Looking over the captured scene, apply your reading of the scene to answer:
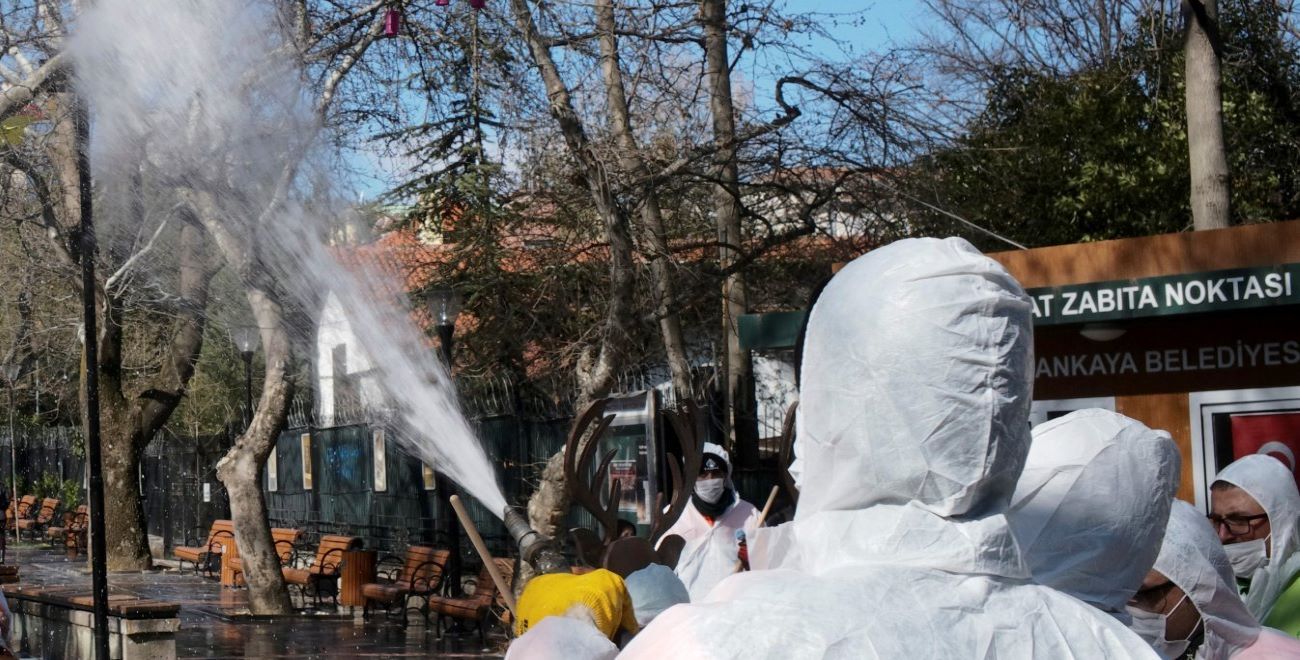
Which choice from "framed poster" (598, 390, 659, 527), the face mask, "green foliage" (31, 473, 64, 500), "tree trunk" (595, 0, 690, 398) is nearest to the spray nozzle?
the face mask

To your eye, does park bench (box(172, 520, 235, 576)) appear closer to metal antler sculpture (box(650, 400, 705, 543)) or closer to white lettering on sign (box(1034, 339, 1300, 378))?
white lettering on sign (box(1034, 339, 1300, 378))

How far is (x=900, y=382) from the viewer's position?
1.52 m

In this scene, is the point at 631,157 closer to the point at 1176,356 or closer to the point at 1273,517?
the point at 1176,356

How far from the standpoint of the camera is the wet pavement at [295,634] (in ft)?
47.4

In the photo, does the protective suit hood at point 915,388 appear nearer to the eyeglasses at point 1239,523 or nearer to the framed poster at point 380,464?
the eyeglasses at point 1239,523

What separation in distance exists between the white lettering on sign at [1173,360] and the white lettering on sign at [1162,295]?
1.43 feet

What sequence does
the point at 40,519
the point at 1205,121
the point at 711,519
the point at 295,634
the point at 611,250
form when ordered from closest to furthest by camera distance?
1. the point at 711,519
2. the point at 1205,121
3. the point at 611,250
4. the point at 295,634
5. the point at 40,519

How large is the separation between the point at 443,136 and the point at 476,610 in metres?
4.96

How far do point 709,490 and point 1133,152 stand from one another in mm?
8849

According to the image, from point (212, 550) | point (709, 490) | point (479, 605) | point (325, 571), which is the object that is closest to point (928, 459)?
point (709, 490)

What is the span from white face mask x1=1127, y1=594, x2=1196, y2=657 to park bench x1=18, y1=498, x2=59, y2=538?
111ft

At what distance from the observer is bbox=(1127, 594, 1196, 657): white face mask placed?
375 centimetres

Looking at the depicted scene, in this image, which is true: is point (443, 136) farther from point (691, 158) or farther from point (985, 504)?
point (985, 504)

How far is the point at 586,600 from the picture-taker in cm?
364
